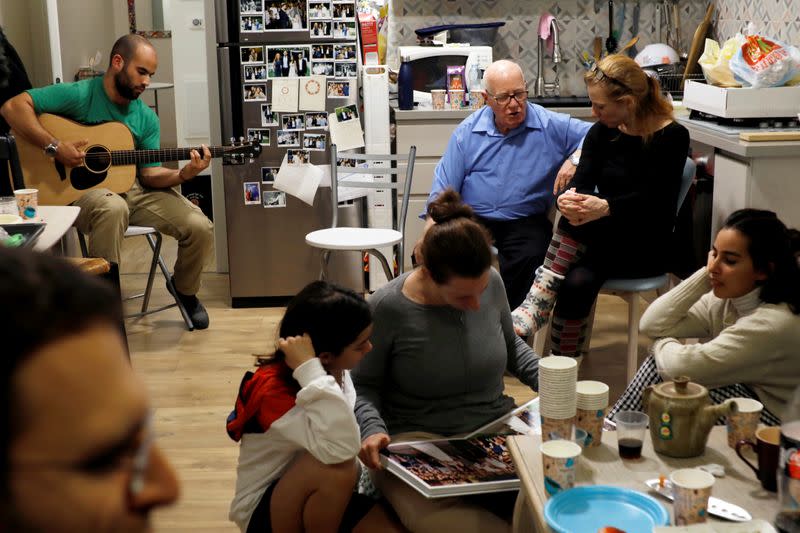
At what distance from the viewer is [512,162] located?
12.1 ft

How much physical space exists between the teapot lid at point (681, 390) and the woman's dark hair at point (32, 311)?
144 centimetres

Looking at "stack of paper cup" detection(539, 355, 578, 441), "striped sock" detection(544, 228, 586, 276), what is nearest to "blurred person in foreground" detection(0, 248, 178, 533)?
"stack of paper cup" detection(539, 355, 578, 441)

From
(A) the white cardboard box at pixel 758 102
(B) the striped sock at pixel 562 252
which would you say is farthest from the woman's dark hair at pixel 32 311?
(A) the white cardboard box at pixel 758 102

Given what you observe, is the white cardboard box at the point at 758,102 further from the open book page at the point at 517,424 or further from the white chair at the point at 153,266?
the white chair at the point at 153,266

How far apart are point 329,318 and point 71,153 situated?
7.85 ft

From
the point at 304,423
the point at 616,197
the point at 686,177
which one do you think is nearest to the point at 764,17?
the point at 686,177

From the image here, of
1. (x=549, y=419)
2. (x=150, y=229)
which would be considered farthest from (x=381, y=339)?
(x=150, y=229)

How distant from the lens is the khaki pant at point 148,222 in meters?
3.98

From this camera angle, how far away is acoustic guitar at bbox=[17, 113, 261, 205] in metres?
3.93

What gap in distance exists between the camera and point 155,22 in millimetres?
7535

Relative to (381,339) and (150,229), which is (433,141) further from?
(381,339)

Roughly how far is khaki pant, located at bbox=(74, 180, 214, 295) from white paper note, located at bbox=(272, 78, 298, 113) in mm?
629

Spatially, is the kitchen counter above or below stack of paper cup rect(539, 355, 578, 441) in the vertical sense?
above

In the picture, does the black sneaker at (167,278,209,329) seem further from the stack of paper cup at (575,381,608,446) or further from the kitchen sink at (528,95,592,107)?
the stack of paper cup at (575,381,608,446)
